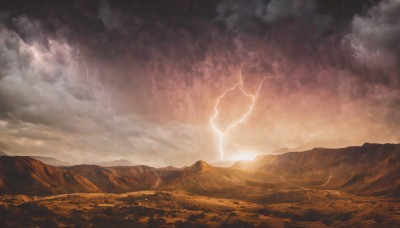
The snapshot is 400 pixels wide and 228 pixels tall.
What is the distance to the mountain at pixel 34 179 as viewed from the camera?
117 meters

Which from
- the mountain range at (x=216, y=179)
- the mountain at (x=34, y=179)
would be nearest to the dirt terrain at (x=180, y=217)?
the mountain range at (x=216, y=179)

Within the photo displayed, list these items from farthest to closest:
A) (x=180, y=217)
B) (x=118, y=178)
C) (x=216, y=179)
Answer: (x=118, y=178)
(x=216, y=179)
(x=180, y=217)

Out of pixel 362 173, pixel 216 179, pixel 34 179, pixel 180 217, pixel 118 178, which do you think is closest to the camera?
pixel 180 217

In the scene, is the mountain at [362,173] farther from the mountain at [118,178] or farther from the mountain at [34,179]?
the mountain at [34,179]

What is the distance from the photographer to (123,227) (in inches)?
2207

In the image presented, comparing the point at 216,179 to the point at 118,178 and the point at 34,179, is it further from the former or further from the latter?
the point at 34,179

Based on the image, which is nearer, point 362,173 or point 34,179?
point 34,179

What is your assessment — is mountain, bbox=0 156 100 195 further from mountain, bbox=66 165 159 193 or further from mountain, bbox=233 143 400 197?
mountain, bbox=233 143 400 197

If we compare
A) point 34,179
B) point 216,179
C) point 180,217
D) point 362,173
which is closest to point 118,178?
point 34,179

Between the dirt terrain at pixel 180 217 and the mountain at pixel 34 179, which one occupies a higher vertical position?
the mountain at pixel 34 179

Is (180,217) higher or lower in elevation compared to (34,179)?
lower

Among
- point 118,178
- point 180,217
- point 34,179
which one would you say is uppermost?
point 118,178

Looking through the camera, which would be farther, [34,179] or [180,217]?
[34,179]

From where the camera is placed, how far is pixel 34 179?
124 m
